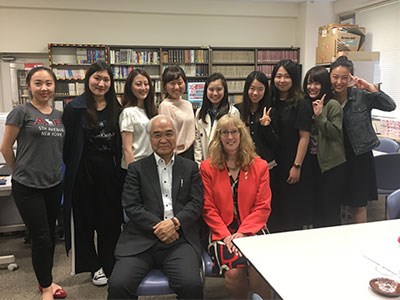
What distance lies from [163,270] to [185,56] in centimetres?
540

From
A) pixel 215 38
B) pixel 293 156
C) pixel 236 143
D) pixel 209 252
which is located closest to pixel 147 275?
pixel 209 252

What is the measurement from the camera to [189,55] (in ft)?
22.4

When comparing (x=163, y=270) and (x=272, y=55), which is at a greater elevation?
(x=272, y=55)

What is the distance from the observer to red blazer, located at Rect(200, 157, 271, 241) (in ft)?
7.09

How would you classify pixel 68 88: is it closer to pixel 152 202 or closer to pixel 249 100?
pixel 249 100

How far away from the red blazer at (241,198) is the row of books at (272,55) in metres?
5.33

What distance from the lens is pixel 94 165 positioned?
2.47 metres

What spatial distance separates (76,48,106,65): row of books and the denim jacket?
16.2 feet

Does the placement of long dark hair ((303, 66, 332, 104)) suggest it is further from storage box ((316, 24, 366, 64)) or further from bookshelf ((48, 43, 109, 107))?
bookshelf ((48, 43, 109, 107))

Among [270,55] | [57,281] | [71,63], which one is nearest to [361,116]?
[57,281]

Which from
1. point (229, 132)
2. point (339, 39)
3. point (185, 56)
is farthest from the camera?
point (185, 56)

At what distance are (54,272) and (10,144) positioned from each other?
51.2 inches

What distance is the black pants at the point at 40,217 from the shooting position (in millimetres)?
2221

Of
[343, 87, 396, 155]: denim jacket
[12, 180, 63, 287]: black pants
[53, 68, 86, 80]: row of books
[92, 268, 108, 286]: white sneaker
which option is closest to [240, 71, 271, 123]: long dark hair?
[343, 87, 396, 155]: denim jacket
